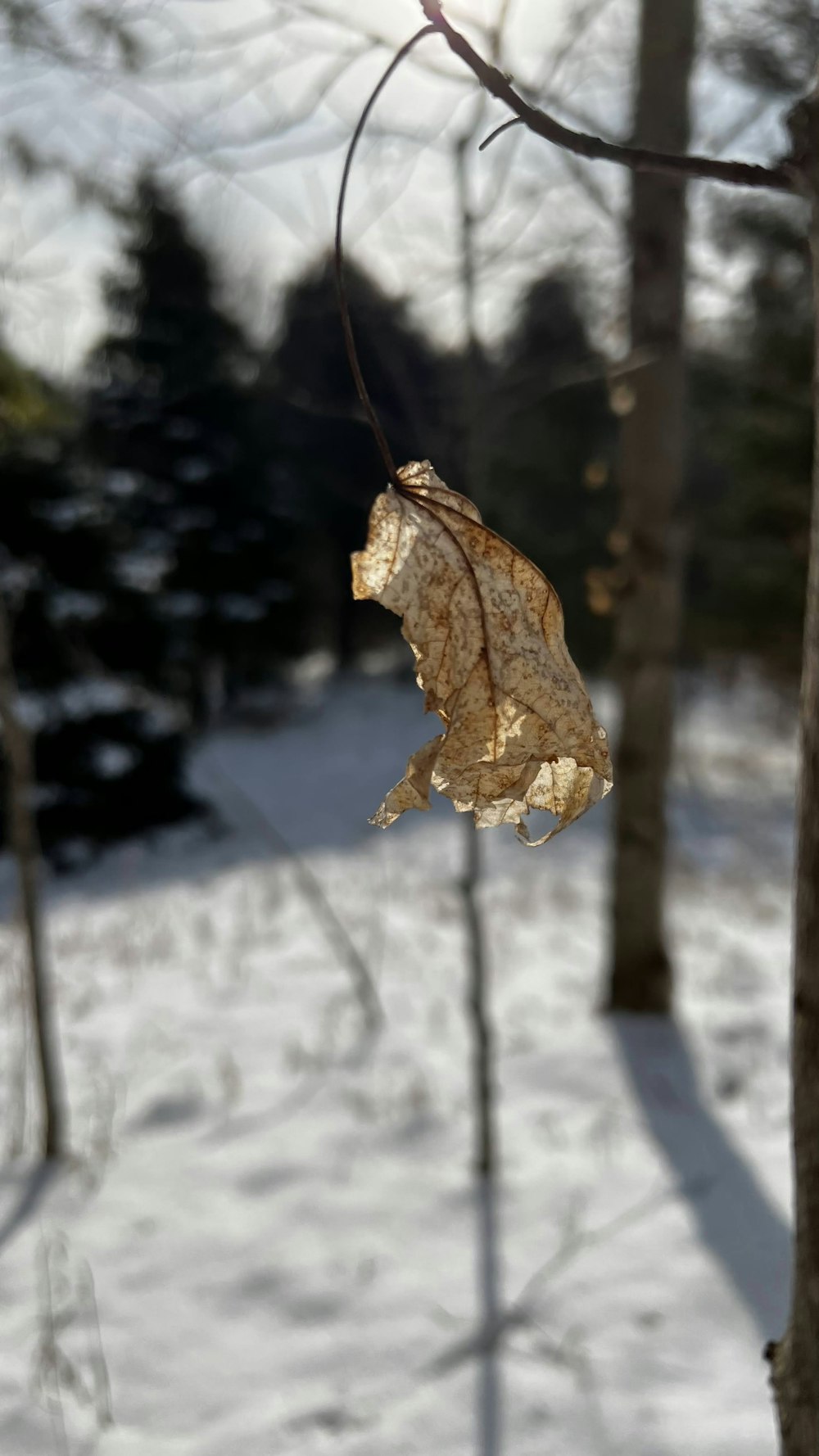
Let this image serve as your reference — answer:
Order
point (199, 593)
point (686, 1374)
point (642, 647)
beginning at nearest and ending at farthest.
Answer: point (686, 1374), point (642, 647), point (199, 593)

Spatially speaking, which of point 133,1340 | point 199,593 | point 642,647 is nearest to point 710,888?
point 642,647

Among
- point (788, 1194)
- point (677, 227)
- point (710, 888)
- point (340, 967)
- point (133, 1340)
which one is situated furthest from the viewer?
point (710, 888)

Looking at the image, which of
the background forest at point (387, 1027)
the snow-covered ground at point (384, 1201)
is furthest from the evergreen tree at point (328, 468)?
the snow-covered ground at point (384, 1201)

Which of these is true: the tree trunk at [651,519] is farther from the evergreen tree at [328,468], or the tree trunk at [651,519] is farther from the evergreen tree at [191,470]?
the evergreen tree at [191,470]

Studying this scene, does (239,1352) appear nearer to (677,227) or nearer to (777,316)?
(677,227)

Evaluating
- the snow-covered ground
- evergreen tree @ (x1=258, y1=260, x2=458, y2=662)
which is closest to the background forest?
the snow-covered ground

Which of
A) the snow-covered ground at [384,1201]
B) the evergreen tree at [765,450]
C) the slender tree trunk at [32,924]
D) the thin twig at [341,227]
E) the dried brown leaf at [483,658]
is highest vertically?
the evergreen tree at [765,450]

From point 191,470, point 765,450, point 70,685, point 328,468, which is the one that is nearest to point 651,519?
point 765,450
